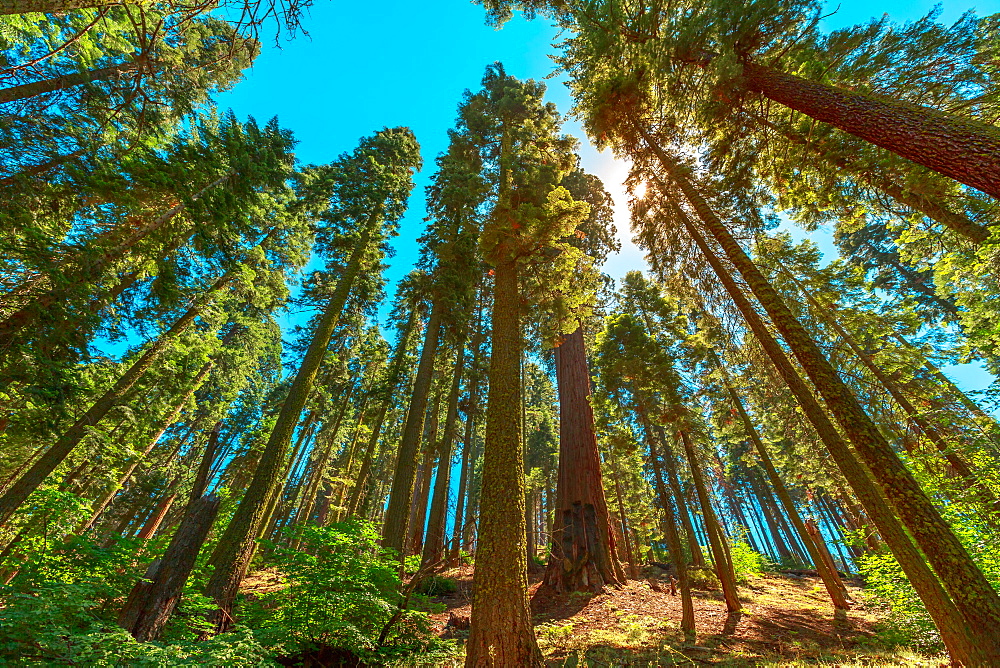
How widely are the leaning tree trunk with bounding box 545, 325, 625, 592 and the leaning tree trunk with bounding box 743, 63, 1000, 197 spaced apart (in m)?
6.58

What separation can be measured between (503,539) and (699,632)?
19.1 feet

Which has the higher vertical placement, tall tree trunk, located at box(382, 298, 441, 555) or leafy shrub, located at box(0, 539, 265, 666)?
tall tree trunk, located at box(382, 298, 441, 555)

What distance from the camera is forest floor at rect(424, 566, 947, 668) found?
534 centimetres

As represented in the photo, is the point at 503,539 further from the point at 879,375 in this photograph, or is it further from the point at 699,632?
the point at 879,375

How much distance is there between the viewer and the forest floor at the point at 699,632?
534 centimetres

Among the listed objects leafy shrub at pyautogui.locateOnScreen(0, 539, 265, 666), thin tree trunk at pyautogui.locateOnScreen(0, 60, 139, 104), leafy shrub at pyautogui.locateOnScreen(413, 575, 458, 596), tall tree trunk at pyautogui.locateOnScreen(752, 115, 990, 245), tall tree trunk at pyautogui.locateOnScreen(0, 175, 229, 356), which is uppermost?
thin tree trunk at pyautogui.locateOnScreen(0, 60, 139, 104)

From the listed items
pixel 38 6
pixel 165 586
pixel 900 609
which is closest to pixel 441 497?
pixel 165 586

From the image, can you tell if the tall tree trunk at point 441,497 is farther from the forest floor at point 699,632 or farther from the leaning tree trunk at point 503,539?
the leaning tree trunk at point 503,539

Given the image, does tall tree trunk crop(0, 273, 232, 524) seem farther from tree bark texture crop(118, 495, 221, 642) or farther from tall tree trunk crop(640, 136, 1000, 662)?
tall tree trunk crop(640, 136, 1000, 662)

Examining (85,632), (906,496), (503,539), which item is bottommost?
(85,632)

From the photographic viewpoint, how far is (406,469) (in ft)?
32.0

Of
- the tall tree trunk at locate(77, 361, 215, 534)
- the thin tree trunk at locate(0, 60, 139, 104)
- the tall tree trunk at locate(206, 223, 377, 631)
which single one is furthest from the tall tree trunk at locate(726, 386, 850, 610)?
the tall tree trunk at locate(77, 361, 215, 534)

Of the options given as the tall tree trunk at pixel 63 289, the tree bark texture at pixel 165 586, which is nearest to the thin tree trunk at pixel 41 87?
the tall tree trunk at pixel 63 289

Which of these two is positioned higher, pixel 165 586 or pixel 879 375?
pixel 879 375
